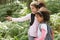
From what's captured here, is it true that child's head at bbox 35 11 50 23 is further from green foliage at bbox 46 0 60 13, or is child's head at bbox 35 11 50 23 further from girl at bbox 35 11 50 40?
green foliage at bbox 46 0 60 13

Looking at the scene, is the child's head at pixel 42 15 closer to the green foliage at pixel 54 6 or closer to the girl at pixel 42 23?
the girl at pixel 42 23

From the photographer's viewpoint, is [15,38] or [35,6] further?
[15,38]

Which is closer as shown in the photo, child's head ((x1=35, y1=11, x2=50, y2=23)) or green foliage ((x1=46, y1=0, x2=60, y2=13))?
child's head ((x1=35, y1=11, x2=50, y2=23))

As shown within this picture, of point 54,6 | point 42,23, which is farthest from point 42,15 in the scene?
point 54,6

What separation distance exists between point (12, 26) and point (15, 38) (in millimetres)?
975

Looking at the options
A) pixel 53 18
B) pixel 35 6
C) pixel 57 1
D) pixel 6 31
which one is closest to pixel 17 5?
pixel 57 1

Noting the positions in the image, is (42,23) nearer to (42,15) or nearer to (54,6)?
(42,15)

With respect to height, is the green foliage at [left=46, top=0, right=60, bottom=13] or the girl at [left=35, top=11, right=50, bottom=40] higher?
the girl at [left=35, top=11, right=50, bottom=40]

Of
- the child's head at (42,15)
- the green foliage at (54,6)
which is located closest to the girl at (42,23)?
the child's head at (42,15)

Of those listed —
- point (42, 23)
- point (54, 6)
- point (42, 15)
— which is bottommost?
point (54, 6)

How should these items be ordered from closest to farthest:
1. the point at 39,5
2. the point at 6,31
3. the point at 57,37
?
the point at 39,5, the point at 57,37, the point at 6,31

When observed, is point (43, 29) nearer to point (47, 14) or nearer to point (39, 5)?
point (47, 14)

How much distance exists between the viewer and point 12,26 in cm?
885

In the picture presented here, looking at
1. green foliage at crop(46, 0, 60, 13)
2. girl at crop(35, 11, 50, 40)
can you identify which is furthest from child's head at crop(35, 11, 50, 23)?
green foliage at crop(46, 0, 60, 13)
